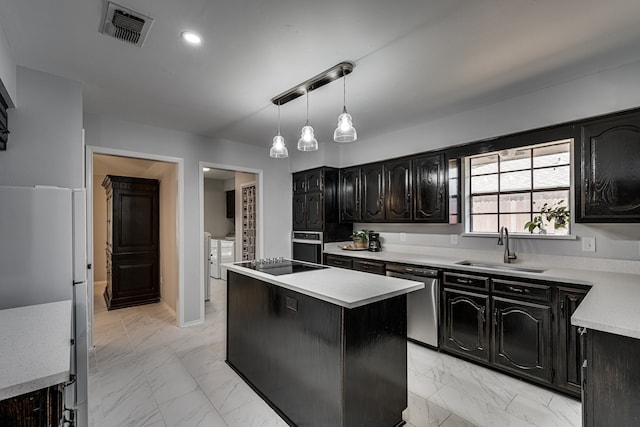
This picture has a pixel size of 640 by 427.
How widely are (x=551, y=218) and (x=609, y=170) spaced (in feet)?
2.24

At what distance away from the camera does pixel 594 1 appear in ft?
5.04

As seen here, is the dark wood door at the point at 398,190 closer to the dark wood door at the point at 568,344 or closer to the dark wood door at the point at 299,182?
the dark wood door at the point at 299,182

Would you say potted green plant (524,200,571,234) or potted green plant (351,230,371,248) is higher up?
potted green plant (524,200,571,234)

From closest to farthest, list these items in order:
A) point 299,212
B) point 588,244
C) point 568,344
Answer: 1. point 568,344
2. point 588,244
3. point 299,212

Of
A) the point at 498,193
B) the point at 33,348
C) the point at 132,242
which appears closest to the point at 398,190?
the point at 498,193

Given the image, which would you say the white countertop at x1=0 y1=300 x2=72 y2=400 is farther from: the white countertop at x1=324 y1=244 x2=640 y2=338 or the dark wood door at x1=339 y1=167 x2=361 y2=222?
the dark wood door at x1=339 y1=167 x2=361 y2=222

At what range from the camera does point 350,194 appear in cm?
437

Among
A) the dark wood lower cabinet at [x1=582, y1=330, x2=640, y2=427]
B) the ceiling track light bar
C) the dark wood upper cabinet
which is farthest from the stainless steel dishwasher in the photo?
the ceiling track light bar

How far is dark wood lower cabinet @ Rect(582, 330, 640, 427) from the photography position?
4.19 feet

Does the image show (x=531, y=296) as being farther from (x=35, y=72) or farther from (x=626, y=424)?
(x=35, y=72)

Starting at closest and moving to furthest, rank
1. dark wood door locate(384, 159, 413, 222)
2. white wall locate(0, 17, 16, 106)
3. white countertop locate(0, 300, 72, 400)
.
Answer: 1. white countertop locate(0, 300, 72, 400)
2. white wall locate(0, 17, 16, 106)
3. dark wood door locate(384, 159, 413, 222)

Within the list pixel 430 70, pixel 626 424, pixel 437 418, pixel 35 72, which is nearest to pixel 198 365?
pixel 437 418

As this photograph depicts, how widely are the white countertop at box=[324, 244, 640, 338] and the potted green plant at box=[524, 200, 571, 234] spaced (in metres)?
0.31

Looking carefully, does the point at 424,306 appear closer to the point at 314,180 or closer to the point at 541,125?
the point at 541,125
